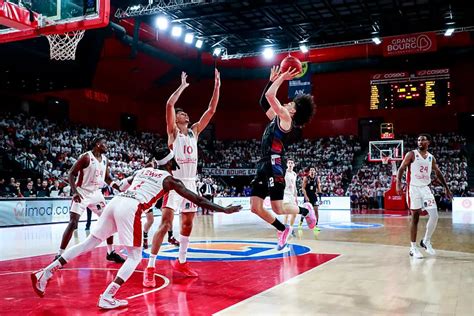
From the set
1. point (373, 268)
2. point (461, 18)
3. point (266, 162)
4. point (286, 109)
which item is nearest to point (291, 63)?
point (286, 109)

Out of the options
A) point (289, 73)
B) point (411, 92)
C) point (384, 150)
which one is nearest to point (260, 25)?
point (411, 92)

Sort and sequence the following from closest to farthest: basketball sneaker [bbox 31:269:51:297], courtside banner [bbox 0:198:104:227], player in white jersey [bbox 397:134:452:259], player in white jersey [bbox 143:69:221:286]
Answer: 1. basketball sneaker [bbox 31:269:51:297]
2. player in white jersey [bbox 143:69:221:286]
3. player in white jersey [bbox 397:134:452:259]
4. courtside banner [bbox 0:198:104:227]

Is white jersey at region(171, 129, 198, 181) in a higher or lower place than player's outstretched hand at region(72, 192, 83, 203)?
higher

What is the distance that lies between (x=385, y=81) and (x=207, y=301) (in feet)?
66.1

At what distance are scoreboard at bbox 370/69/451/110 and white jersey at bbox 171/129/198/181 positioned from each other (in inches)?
715

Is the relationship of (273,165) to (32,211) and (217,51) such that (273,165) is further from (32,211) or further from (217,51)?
(217,51)

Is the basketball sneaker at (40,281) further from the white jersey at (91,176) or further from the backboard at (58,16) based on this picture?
the backboard at (58,16)

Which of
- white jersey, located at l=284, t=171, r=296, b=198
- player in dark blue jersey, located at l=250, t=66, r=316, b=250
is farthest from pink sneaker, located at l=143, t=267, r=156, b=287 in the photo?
white jersey, located at l=284, t=171, r=296, b=198

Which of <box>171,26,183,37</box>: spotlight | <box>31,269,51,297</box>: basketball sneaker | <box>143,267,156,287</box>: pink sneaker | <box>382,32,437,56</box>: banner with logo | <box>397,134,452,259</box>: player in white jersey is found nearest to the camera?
<box>31,269,51,297</box>: basketball sneaker

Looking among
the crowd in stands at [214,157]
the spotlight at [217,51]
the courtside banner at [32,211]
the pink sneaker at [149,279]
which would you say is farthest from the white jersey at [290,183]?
the spotlight at [217,51]

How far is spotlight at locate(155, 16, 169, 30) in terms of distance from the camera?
21.5m

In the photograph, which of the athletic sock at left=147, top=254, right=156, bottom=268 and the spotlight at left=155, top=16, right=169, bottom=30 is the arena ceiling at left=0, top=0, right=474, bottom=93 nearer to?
the spotlight at left=155, top=16, right=169, bottom=30

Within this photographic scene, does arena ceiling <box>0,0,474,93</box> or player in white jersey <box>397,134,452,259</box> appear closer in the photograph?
player in white jersey <box>397,134,452,259</box>

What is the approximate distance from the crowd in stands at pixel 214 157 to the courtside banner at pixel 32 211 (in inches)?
30.3
